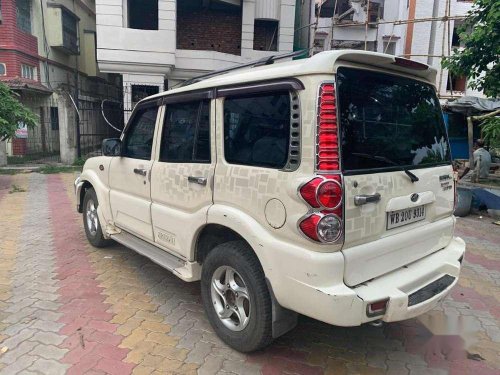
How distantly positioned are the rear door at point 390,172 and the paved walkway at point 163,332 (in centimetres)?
77

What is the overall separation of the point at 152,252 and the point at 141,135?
119cm

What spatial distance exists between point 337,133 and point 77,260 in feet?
12.0

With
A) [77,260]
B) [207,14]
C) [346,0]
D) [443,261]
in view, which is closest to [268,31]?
[207,14]

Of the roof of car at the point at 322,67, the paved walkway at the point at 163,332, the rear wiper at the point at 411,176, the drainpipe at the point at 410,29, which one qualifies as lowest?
the paved walkway at the point at 163,332

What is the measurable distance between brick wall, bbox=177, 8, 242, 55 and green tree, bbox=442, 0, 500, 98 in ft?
33.8

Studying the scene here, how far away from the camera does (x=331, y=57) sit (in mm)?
2250

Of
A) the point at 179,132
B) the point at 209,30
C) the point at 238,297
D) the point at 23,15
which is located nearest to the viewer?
the point at 238,297

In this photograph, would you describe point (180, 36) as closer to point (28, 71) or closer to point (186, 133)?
point (28, 71)

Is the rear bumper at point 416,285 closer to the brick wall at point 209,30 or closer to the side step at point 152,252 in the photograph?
the side step at point 152,252

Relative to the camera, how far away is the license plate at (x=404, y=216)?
8.26 feet

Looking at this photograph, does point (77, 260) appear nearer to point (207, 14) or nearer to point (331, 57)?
point (331, 57)

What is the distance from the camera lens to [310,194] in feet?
7.20

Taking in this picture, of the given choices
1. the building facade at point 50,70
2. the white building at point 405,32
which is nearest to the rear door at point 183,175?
the building facade at point 50,70

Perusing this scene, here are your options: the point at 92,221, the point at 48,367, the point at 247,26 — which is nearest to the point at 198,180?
the point at 48,367
